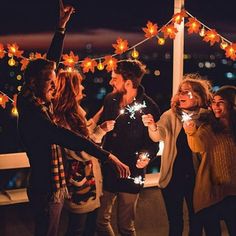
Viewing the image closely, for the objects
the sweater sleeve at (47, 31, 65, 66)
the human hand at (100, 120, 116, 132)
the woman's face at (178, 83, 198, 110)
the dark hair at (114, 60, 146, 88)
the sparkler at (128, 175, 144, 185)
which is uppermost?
the sweater sleeve at (47, 31, 65, 66)

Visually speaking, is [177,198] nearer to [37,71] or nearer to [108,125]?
[108,125]

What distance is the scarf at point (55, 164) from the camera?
3.91 m

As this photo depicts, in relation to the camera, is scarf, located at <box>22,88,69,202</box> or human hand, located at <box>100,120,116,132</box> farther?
human hand, located at <box>100,120,116,132</box>

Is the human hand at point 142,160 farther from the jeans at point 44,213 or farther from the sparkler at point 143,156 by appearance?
the jeans at point 44,213

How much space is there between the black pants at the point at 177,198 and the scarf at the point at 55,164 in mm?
1009

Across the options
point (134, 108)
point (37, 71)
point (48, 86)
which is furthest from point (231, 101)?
point (37, 71)

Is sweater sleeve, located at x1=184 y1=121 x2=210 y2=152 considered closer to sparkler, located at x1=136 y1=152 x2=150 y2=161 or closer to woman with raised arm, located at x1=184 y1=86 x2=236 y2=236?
woman with raised arm, located at x1=184 y1=86 x2=236 y2=236

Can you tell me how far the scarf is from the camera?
3908mm

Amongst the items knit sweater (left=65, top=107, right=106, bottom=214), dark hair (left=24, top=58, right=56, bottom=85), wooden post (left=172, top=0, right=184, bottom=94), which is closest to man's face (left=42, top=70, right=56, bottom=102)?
dark hair (left=24, top=58, right=56, bottom=85)

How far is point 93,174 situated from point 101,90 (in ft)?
12.8

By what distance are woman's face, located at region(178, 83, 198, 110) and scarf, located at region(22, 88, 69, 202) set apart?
48.1 inches

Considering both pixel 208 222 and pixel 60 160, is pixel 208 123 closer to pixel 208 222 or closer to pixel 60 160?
pixel 208 222

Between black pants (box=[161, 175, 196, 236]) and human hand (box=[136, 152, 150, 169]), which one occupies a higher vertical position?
human hand (box=[136, 152, 150, 169])

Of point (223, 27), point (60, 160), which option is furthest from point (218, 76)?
point (60, 160)
